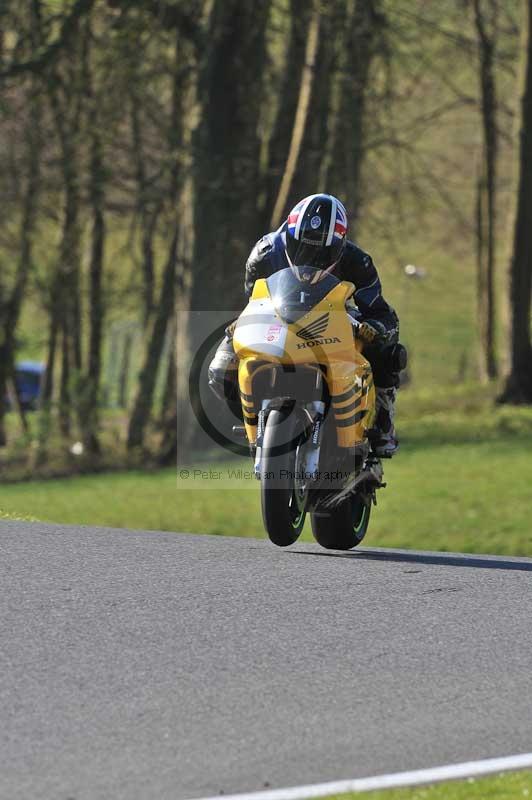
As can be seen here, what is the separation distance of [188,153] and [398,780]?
19.9 meters

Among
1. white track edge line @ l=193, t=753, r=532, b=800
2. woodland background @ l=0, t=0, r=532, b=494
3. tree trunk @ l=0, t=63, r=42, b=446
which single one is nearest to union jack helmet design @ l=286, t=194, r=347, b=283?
white track edge line @ l=193, t=753, r=532, b=800

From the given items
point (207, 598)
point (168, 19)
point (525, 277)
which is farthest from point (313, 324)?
point (525, 277)

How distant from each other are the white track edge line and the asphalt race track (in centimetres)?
7

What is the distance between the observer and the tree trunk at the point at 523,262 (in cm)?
2702

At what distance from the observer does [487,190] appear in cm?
3438

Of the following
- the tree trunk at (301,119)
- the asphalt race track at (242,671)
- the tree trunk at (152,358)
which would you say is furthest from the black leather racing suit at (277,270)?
the tree trunk at (152,358)

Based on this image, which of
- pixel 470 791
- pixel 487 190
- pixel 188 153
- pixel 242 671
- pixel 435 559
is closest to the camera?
pixel 470 791

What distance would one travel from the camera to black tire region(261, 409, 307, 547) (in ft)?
28.1

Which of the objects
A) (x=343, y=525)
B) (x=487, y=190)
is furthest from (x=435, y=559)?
(x=487, y=190)

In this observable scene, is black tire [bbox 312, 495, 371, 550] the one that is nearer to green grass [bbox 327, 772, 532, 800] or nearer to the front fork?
the front fork

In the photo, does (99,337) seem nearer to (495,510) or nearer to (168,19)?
(168,19)

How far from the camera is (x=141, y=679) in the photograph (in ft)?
19.4

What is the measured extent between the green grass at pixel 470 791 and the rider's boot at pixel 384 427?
467 cm

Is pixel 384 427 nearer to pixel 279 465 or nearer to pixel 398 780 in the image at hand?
pixel 279 465
